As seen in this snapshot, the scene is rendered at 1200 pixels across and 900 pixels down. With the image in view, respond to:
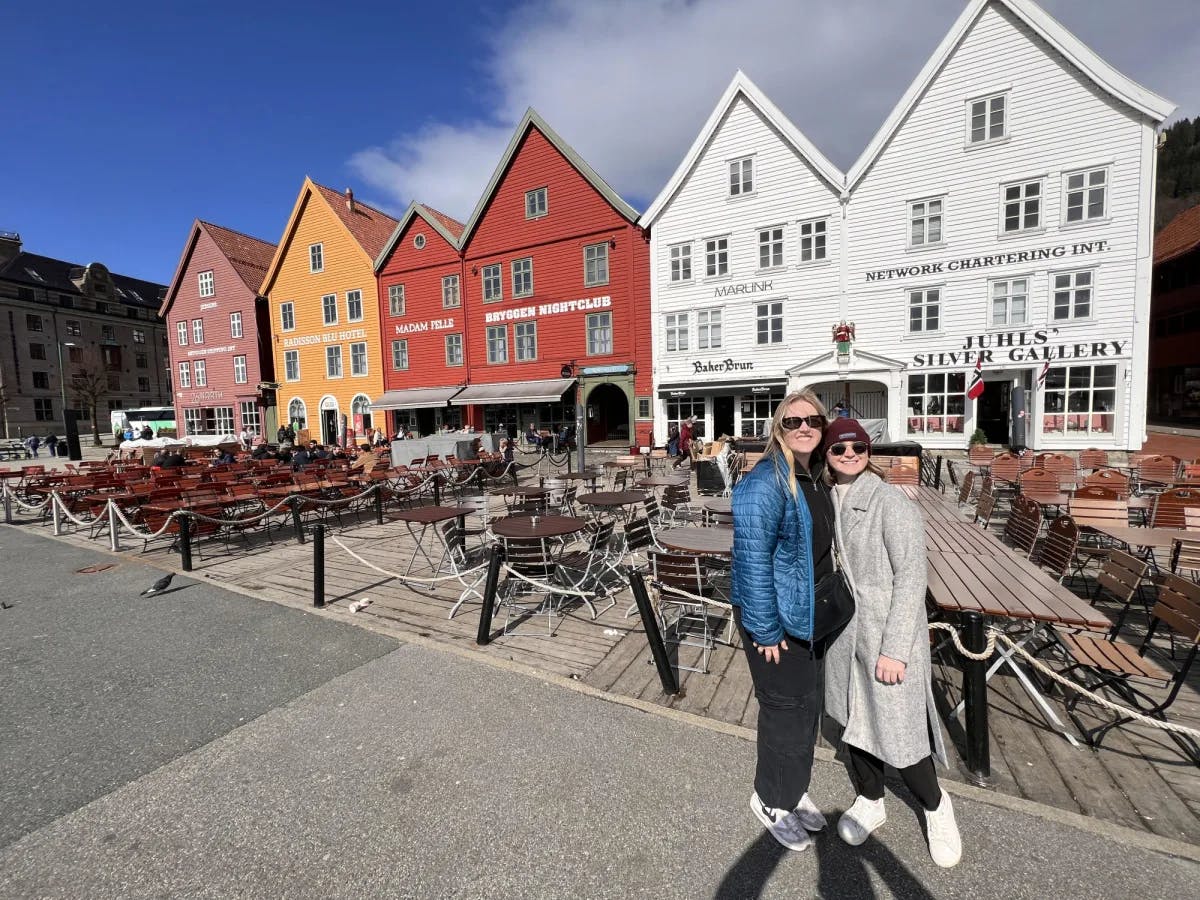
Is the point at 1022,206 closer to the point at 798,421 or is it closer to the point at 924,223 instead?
the point at 924,223

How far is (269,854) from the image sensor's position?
269 centimetres

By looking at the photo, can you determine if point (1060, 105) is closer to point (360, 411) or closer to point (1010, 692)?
point (1010, 692)

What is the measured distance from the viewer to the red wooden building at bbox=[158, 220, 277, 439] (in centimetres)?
3300

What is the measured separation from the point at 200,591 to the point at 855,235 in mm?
21526

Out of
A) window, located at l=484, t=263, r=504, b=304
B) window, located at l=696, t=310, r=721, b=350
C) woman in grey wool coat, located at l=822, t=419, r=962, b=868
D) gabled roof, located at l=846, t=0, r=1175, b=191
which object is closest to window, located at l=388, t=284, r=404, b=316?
window, located at l=484, t=263, r=504, b=304

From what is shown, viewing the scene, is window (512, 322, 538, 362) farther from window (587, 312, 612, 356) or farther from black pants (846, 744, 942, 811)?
black pants (846, 744, 942, 811)

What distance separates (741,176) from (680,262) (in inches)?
154

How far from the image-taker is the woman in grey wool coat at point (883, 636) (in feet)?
7.56

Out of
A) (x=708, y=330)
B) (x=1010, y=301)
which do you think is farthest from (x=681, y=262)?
(x=1010, y=301)

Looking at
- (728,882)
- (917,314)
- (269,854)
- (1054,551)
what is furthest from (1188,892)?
(917,314)

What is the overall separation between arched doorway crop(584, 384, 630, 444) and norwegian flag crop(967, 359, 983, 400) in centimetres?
1293

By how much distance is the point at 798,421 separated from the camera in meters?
2.45

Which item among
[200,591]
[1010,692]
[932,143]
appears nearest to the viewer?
[1010,692]

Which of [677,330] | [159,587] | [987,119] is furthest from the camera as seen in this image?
[677,330]
